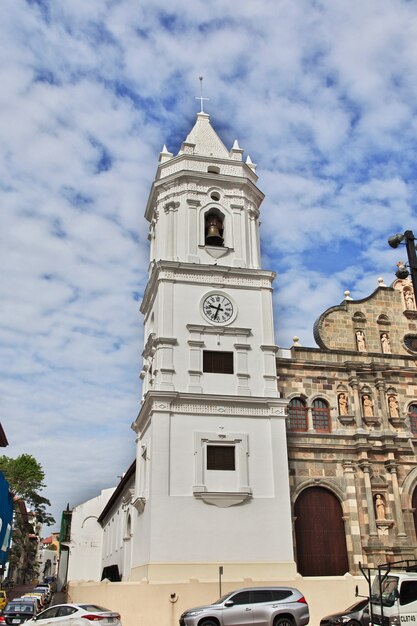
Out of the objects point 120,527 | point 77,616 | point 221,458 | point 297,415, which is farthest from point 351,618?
point 120,527

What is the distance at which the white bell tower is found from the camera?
2391 cm

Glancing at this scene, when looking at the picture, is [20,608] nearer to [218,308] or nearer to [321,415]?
[218,308]

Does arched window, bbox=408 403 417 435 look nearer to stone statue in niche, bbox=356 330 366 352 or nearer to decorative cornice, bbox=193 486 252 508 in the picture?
stone statue in niche, bbox=356 330 366 352

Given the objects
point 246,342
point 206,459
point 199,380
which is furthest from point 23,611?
point 246,342

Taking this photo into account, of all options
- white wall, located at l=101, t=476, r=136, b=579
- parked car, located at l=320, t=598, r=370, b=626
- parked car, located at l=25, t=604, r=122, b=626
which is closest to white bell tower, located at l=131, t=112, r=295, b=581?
white wall, located at l=101, t=476, r=136, b=579

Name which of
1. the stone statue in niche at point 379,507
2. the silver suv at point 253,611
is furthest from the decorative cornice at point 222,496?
the stone statue in niche at point 379,507

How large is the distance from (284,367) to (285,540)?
8174 mm

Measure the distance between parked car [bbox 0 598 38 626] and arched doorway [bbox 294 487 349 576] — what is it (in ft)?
37.7

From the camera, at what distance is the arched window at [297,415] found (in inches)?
1128

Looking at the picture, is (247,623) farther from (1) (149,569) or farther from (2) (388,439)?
(2) (388,439)

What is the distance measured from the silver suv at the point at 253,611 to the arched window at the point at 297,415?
34.7 ft

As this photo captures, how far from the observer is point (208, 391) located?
26.5 meters

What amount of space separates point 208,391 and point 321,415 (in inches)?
243

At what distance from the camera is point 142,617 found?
2147 cm
